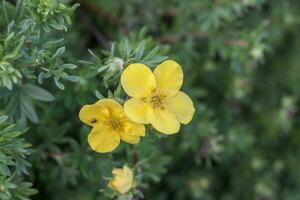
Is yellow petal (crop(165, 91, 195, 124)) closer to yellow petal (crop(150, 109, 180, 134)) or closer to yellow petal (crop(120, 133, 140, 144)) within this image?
yellow petal (crop(150, 109, 180, 134))

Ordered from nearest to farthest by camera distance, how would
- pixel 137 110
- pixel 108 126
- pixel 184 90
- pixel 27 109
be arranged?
pixel 137 110
pixel 108 126
pixel 27 109
pixel 184 90

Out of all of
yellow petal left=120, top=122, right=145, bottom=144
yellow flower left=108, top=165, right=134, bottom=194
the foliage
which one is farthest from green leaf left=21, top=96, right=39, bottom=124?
yellow petal left=120, top=122, right=145, bottom=144

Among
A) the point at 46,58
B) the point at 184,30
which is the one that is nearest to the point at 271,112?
the point at 184,30

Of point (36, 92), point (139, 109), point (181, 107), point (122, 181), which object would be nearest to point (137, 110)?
point (139, 109)

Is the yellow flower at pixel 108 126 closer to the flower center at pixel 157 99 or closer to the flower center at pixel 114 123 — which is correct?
the flower center at pixel 114 123

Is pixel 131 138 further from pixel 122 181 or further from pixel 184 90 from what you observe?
pixel 184 90

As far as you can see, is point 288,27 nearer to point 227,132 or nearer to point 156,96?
point 227,132
